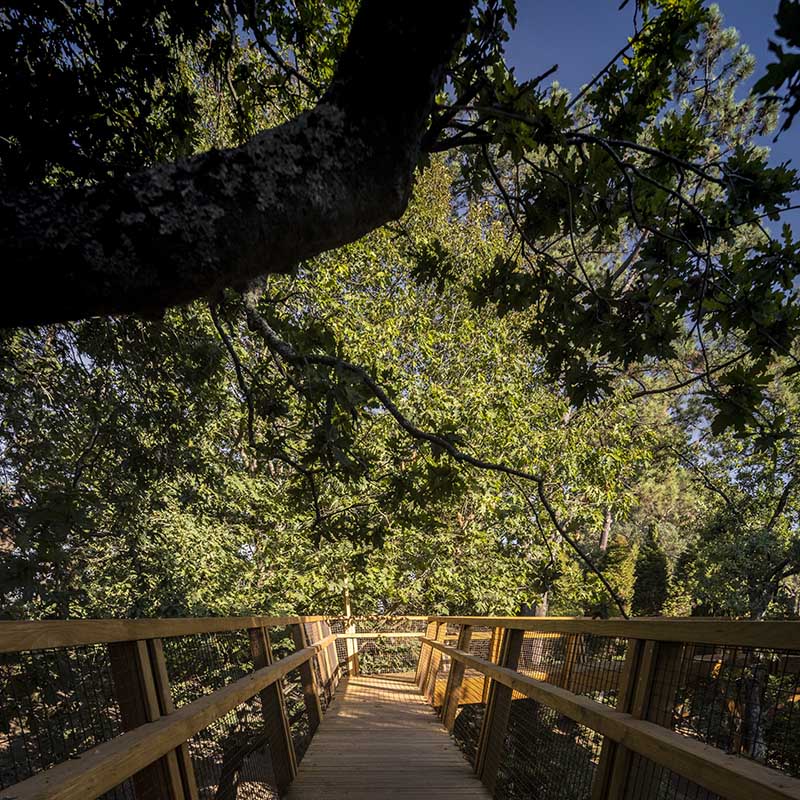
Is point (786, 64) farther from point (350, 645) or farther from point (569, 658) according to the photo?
point (350, 645)

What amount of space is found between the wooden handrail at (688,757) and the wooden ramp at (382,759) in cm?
156

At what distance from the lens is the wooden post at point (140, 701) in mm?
1507

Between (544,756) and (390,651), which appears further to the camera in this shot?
(390,651)

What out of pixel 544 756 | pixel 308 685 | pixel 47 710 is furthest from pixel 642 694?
pixel 308 685

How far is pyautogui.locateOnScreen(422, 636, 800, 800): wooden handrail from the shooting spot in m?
1.00

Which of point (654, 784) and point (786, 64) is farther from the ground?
point (786, 64)

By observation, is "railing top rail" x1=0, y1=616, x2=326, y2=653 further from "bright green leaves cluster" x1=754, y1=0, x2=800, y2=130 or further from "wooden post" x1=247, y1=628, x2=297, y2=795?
"bright green leaves cluster" x1=754, y1=0, x2=800, y2=130

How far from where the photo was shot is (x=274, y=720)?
3018 millimetres

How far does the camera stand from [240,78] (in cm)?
325

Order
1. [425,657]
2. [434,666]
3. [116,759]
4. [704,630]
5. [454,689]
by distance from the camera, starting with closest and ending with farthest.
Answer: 1. [116,759]
2. [704,630]
3. [454,689]
4. [434,666]
5. [425,657]

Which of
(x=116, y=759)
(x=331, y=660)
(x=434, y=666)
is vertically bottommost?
(x=434, y=666)

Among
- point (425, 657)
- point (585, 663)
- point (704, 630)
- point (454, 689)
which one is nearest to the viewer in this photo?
point (704, 630)

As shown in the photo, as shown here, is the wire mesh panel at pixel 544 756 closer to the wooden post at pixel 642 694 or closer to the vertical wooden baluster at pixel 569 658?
the vertical wooden baluster at pixel 569 658

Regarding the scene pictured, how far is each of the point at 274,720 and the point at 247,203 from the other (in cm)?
287
